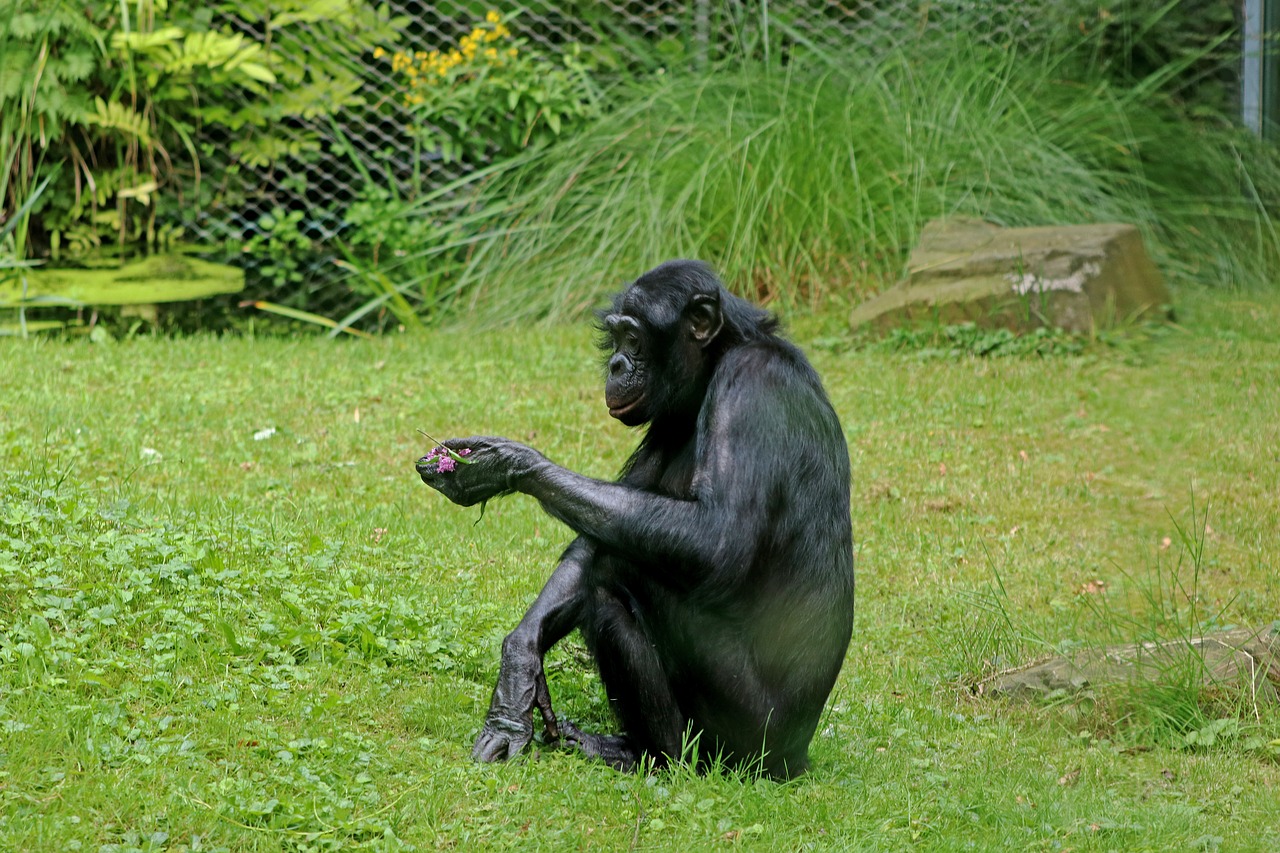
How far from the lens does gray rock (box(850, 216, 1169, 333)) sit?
9.05m

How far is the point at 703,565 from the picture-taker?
3.82m

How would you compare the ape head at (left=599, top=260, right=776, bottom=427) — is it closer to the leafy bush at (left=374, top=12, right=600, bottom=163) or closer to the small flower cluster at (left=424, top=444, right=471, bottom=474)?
the small flower cluster at (left=424, top=444, right=471, bottom=474)

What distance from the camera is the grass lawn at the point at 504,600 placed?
3.67 m

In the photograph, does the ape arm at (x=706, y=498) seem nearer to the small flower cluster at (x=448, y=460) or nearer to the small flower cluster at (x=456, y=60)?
the small flower cluster at (x=448, y=460)

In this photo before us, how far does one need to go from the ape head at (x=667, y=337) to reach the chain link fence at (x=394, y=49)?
24.8 feet

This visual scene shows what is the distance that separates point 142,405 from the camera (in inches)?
309

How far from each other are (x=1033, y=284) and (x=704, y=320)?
5.39 metres

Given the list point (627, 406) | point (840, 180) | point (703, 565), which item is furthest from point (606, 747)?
point (840, 180)

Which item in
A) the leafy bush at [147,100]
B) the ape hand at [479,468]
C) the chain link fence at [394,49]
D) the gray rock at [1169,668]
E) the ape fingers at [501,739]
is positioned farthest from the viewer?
the chain link fence at [394,49]

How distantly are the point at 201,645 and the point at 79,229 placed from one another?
808 cm

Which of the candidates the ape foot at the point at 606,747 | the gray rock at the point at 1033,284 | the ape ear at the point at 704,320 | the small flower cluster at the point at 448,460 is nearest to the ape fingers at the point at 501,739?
the ape foot at the point at 606,747

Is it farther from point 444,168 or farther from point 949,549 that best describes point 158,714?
point 444,168

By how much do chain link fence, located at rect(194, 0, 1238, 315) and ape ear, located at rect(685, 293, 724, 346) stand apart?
7.61m

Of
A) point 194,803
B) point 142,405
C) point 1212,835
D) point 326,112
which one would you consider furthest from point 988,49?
point 194,803
